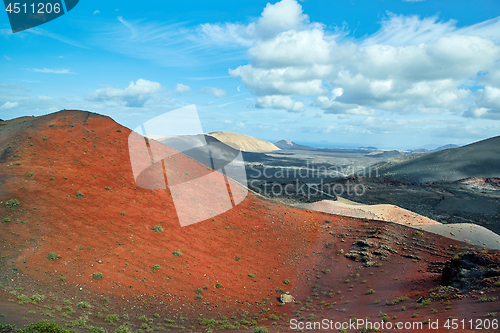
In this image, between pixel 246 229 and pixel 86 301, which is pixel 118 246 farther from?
pixel 246 229

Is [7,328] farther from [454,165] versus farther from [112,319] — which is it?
[454,165]

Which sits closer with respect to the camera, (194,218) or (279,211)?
(194,218)

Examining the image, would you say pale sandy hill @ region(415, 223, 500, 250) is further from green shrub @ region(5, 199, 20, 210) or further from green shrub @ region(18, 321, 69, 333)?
green shrub @ region(5, 199, 20, 210)

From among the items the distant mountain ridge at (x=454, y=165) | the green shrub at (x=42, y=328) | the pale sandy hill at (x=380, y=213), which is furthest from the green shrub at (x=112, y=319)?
the distant mountain ridge at (x=454, y=165)

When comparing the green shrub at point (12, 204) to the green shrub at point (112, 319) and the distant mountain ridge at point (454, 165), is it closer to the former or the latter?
the green shrub at point (112, 319)

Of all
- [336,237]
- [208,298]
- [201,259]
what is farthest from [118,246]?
[336,237]

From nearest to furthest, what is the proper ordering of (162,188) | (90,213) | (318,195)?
(90,213) < (162,188) < (318,195)

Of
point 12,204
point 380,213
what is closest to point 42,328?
point 12,204

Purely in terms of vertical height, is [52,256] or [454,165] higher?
[454,165]

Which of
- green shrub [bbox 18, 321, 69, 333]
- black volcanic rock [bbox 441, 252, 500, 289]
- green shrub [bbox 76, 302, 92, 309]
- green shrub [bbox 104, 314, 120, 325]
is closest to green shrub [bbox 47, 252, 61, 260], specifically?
green shrub [bbox 76, 302, 92, 309]
